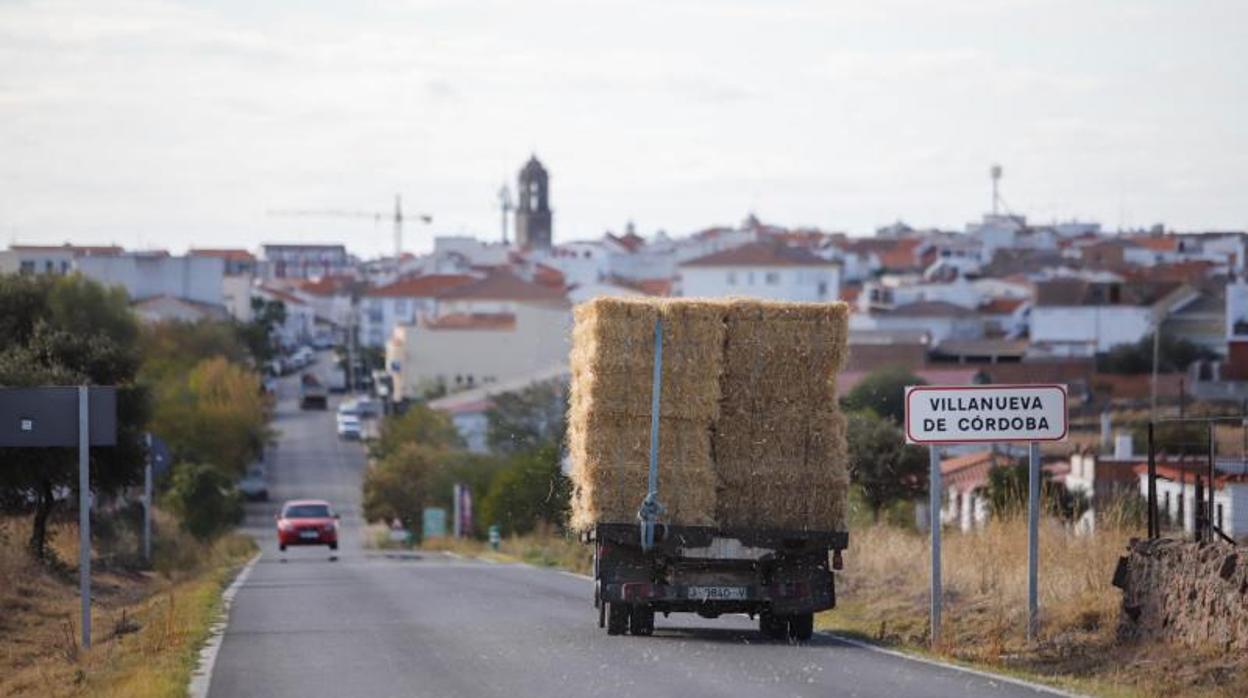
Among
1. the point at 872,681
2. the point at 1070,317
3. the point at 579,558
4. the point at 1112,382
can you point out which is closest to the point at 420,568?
the point at 579,558

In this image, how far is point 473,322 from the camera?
5571 inches

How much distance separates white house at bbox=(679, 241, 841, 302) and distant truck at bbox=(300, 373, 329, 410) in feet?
87.5

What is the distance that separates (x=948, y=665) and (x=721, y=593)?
108 inches

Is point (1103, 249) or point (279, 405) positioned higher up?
point (1103, 249)

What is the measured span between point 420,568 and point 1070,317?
299 ft

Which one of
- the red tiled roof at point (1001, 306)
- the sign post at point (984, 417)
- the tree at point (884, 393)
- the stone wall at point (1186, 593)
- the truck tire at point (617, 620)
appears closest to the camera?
the stone wall at point (1186, 593)

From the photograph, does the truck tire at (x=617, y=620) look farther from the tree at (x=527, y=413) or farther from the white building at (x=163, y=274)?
the white building at (x=163, y=274)

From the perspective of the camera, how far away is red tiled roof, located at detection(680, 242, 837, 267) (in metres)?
157

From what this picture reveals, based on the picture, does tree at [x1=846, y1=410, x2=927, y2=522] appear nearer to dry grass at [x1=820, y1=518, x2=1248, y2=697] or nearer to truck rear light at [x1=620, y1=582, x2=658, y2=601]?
dry grass at [x1=820, y1=518, x2=1248, y2=697]

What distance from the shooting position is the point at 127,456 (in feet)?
135

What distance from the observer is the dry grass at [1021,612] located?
16703 mm

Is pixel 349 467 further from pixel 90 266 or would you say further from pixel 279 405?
pixel 90 266

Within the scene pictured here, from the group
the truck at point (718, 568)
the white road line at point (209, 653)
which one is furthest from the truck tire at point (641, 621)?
the white road line at point (209, 653)

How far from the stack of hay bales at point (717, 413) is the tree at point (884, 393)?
3532 centimetres
